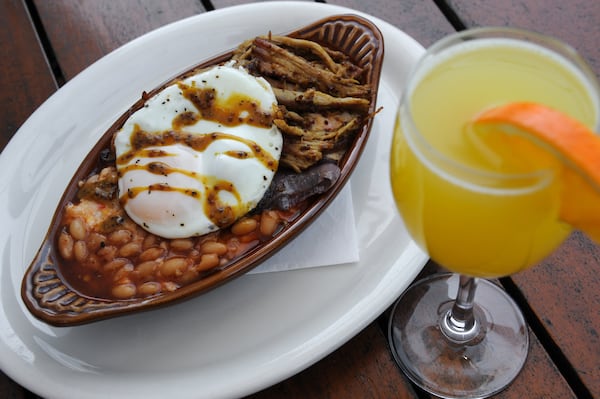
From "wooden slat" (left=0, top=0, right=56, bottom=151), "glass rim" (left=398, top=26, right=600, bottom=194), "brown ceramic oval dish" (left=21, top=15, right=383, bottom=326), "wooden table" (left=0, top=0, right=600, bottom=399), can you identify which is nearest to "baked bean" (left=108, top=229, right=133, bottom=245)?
"brown ceramic oval dish" (left=21, top=15, right=383, bottom=326)

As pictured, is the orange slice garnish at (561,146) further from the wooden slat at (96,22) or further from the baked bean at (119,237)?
the wooden slat at (96,22)

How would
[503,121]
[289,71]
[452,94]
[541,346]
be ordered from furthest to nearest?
[289,71] < [541,346] < [452,94] < [503,121]

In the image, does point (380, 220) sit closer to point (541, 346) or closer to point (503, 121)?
point (541, 346)

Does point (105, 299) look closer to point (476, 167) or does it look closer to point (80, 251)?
point (80, 251)

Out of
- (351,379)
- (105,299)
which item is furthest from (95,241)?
(351,379)

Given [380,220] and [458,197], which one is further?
[380,220]

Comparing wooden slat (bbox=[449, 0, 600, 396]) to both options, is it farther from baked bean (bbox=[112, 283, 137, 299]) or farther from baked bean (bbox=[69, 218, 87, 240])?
baked bean (bbox=[69, 218, 87, 240])

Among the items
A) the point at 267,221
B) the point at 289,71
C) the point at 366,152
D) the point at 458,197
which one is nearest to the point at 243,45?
the point at 289,71
